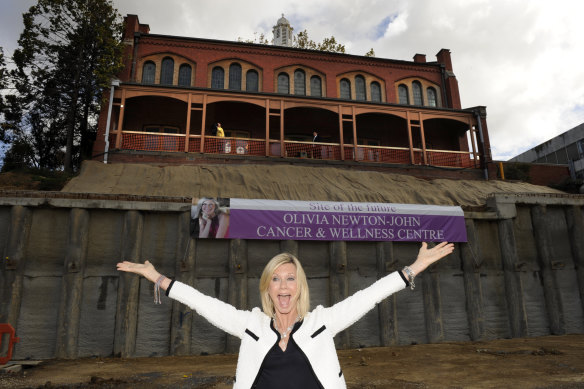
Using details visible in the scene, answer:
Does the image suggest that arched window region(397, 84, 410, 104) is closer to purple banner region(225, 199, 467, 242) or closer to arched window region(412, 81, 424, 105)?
arched window region(412, 81, 424, 105)

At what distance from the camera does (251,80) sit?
2208 centimetres

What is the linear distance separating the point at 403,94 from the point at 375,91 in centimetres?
212

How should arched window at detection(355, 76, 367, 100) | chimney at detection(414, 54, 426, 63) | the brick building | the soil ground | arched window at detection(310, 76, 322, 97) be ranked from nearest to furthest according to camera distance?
the soil ground, the brick building, arched window at detection(310, 76, 322, 97), arched window at detection(355, 76, 367, 100), chimney at detection(414, 54, 426, 63)

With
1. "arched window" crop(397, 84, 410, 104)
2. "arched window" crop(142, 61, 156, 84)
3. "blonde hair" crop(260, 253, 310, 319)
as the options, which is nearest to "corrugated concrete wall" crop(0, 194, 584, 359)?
"blonde hair" crop(260, 253, 310, 319)

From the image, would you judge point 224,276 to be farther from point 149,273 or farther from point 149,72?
point 149,72

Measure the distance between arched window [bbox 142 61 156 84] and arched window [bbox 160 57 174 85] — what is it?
0.46m

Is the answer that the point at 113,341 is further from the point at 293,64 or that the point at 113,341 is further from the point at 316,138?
the point at 293,64

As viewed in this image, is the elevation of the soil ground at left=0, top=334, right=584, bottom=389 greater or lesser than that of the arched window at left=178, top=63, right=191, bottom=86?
lesser

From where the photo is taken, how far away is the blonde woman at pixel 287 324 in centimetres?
189

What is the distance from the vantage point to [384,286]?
2170mm

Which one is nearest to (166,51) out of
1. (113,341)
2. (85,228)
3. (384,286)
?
(85,228)

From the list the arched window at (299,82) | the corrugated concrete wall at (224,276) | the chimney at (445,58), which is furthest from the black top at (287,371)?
the chimney at (445,58)

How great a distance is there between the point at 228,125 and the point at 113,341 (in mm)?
15291

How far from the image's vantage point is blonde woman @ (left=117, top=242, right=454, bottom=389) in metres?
1.89
